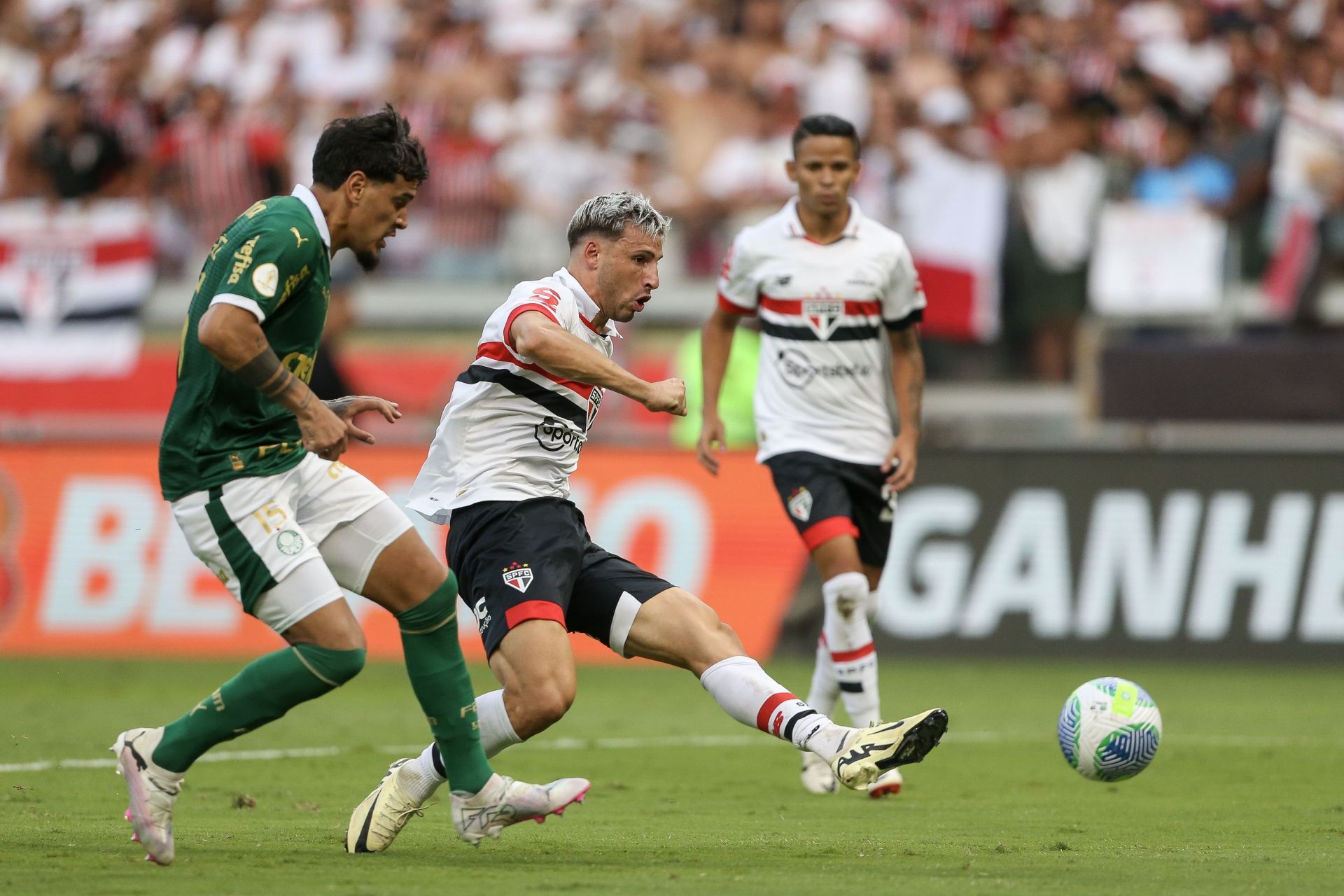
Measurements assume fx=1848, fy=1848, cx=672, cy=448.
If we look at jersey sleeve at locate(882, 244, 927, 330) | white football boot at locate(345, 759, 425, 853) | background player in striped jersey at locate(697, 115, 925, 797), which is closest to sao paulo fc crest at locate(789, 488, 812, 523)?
background player in striped jersey at locate(697, 115, 925, 797)

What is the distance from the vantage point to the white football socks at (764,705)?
20.5 feet

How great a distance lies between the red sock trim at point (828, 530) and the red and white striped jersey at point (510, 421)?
2.27 meters

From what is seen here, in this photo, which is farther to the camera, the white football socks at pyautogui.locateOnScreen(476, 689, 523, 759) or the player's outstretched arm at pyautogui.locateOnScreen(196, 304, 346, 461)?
the white football socks at pyautogui.locateOnScreen(476, 689, 523, 759)

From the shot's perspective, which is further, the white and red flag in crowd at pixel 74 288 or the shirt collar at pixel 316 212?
the white and red flag in crowd at pixel 74 288

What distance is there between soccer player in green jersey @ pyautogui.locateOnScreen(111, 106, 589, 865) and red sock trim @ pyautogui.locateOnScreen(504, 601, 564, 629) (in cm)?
25

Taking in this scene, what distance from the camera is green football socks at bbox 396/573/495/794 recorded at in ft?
20.9

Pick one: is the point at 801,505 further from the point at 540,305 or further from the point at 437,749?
the point at 437,749

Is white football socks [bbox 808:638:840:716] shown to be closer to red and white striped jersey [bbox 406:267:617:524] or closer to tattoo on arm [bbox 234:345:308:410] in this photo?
red and white striped jersey [bbox 406:267:617:524]

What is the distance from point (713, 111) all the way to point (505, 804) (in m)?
11.5

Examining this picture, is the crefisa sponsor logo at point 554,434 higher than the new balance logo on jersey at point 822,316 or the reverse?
the reverse

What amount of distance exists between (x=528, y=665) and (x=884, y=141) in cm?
1022

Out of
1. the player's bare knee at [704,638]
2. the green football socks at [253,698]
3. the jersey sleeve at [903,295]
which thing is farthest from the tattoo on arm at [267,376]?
the jersey sleeve at [903,295]

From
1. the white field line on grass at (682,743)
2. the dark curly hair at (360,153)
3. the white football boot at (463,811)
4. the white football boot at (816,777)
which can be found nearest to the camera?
the dark curly hair at (360,153)

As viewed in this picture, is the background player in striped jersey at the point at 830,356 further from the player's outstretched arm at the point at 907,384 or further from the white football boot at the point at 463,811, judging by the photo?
the white football boot at the point at 463,811
